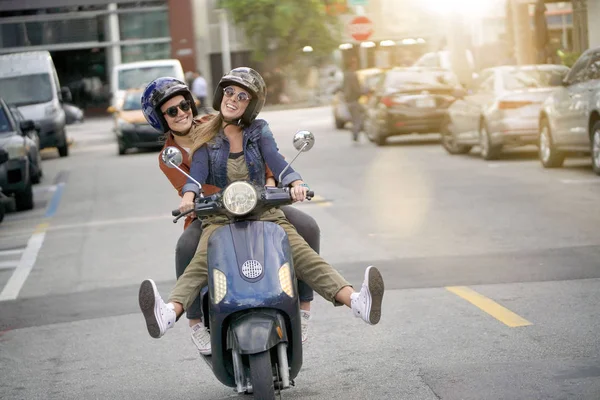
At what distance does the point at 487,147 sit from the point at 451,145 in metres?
2.28

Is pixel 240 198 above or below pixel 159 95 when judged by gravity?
below

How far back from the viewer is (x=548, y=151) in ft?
59.4

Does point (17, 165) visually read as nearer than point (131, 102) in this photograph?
Yes

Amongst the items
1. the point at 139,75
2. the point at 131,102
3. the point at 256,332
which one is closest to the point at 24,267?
the point at 256,332

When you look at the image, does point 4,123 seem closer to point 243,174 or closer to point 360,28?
point 243,174

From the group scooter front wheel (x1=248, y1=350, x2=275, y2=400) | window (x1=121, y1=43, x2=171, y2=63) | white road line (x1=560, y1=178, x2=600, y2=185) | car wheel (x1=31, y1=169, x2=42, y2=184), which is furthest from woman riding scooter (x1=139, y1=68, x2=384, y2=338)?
window (x1=121, y1=43, x2=171, y2=63)

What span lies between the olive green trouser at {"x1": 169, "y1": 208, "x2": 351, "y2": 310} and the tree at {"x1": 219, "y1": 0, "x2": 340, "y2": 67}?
4382cm

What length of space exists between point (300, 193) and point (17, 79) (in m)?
25.0

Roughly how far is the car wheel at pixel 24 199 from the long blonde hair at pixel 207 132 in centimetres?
1240

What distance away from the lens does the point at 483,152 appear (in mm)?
20656

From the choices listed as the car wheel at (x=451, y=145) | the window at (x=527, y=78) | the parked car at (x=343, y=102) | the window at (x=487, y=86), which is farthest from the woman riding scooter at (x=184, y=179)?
the parked car at (x=343, y=102)

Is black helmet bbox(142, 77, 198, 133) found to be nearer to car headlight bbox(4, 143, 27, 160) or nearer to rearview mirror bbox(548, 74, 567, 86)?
rearview mirror bbox(548, 74, 567, 86)

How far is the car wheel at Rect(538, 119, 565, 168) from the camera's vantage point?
707 inches

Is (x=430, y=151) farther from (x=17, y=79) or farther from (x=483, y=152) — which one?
(x=17, y=79)
